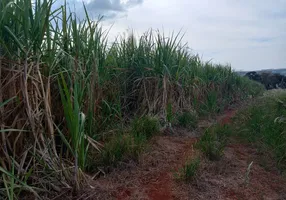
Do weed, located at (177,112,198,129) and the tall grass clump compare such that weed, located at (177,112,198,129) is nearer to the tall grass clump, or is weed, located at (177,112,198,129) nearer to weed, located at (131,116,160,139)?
the tall grass clump

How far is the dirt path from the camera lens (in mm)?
2496

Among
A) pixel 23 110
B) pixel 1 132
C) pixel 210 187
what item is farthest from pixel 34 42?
pixel 210 187

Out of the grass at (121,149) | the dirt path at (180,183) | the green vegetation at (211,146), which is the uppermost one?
the grass at (121,149)

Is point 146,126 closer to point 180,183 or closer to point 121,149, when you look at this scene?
point 121,149

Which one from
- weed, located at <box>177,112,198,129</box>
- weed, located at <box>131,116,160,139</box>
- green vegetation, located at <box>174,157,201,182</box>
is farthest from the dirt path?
weed, located at <box>177,112,198,129</box>

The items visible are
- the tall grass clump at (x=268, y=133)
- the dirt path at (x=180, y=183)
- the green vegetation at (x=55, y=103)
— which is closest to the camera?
the green vegetation at (x=55, y=103)

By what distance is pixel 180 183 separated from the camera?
2.67m

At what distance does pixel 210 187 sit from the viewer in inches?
106

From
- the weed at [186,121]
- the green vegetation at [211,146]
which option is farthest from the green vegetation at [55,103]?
the green vegetation at [211,146]

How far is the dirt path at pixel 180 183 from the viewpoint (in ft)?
8.19

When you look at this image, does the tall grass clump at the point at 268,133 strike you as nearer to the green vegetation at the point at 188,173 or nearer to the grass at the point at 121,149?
the green vegetation at the point at 188,173

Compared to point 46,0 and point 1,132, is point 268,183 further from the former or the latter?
point 46,0

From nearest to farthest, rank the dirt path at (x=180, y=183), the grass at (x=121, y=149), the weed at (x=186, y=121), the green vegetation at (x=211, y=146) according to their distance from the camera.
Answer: the dirt path at (x=180, y=183), the grass at (x=121, y=149), the green vegetation at (x=211, y=146), the weed at (x=186, y=121)

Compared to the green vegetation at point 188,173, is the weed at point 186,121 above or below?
above
